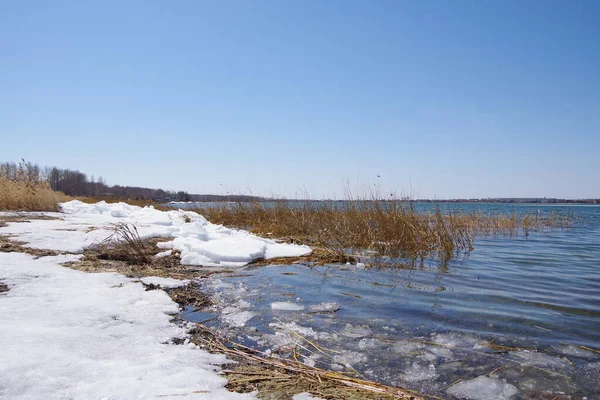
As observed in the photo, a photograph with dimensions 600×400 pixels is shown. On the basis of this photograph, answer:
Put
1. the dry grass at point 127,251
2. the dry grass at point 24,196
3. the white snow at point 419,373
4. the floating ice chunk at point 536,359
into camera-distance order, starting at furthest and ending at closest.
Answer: the dry grass at point 24,196
the dry grass at point 127,251
the floating ice chunk at point 536,359
the white snow at point 419,373

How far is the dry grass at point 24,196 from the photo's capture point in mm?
11195

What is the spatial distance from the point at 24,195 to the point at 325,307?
12.4 meters

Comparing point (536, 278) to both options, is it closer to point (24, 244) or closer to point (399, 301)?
point (399, 301)

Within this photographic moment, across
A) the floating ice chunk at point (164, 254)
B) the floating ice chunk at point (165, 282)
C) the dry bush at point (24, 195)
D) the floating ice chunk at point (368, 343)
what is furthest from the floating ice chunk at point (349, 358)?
the dry bush at point (24, 195)

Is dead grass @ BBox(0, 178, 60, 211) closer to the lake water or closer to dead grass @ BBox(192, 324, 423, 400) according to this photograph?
the lake water

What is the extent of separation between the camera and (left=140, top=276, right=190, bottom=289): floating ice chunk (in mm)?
3596

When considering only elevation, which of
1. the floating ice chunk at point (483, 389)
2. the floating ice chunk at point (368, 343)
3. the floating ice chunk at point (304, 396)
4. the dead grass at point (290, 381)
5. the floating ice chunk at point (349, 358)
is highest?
the floating ice chunk at point (304, 396)

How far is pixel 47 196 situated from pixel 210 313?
12108 mm

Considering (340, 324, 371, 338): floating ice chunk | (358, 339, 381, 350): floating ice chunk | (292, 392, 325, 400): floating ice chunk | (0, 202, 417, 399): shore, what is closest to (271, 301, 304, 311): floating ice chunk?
(340, 324, 371, 338): floating ice chunk

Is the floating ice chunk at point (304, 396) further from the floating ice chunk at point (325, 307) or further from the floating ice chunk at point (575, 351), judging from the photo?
the floating ice chunk at point (575, 351)

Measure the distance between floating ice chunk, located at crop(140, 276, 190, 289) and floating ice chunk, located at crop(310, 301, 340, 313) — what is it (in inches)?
57.2

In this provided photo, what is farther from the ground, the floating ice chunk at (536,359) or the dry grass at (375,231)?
the dry grass at (375,231)

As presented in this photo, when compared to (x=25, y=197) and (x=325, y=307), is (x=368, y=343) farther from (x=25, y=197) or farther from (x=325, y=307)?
(x=25, y=197)

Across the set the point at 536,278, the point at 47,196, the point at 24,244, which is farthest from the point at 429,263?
the point at 47,196
